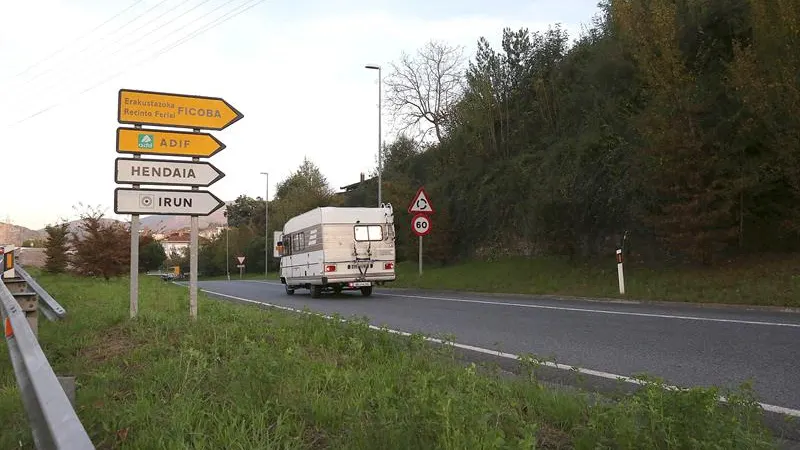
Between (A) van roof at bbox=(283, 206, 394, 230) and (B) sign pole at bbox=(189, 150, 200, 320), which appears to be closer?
(B) sign pole at bbox=(189, 150, 200, 320)

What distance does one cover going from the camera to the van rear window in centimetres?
1908

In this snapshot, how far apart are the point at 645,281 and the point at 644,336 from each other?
824 cm

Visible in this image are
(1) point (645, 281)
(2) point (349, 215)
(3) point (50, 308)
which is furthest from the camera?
(2) point (349, 215)

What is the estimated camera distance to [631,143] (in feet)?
65.8

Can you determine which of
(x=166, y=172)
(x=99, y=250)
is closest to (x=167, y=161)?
(x=166, y=172)

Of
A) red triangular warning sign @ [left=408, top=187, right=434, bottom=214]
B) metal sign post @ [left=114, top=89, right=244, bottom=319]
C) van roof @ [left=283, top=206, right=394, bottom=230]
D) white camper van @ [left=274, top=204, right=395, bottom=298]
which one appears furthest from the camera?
red triangular warning sign @ [left=408, top=187, right=434, bottom=214]

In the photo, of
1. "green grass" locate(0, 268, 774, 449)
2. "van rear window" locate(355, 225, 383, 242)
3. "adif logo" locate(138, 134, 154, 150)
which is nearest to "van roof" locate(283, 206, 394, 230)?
"van rear window" locate(355, 225, 383, 242)

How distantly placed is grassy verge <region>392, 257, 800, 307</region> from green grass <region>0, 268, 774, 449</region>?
9.81 m

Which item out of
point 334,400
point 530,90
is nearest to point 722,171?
point 334,400

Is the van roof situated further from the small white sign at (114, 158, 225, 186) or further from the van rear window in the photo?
the small white sign at (114, 158, 225, 186)

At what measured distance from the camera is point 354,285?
19.0m

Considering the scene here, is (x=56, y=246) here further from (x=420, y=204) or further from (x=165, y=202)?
(x=165, y=202)

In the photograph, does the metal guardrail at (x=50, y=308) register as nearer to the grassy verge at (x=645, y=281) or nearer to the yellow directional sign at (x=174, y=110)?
the yellow directional sign at (x=174, y=110)

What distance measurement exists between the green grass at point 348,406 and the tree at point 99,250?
2093 centimetres
